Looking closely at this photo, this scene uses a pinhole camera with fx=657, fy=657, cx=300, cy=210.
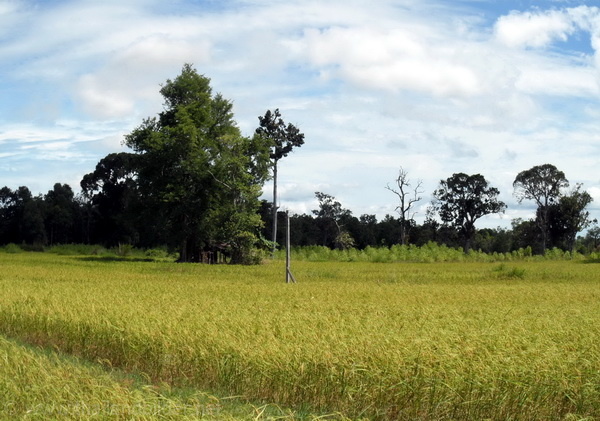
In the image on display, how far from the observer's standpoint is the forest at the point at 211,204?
44.2 metres

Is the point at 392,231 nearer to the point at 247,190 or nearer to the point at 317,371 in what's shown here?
the point at 247,190

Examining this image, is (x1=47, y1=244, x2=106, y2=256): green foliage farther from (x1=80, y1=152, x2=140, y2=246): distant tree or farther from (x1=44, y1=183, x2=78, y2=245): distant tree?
(x1=44, y1=183, x2=78, y2=245): distant tree

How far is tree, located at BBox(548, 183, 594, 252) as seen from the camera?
66.9 metres

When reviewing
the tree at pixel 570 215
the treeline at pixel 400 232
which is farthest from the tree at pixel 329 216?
the tree at pixel 570 215

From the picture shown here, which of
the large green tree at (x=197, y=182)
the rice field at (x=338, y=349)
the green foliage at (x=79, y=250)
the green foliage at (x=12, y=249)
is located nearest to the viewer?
the rice field at (x=338, y=349)

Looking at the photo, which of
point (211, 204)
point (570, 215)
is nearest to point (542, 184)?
point (570, 215)

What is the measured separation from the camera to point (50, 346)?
520 inches

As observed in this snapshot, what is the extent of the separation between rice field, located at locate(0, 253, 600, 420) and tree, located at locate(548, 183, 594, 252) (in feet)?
171

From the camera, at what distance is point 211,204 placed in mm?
44500

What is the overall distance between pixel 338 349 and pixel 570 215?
63.5 metres

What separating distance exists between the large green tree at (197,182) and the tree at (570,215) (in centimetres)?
3633

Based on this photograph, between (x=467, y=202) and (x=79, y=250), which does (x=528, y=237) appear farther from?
(x=79, y=250)

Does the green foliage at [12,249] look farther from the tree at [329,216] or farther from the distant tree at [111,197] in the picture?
the tree at [329,216]

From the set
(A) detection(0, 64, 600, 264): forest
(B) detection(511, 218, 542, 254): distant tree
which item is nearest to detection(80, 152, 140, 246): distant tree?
(A) detection(0, 64, 600, 264): forest
